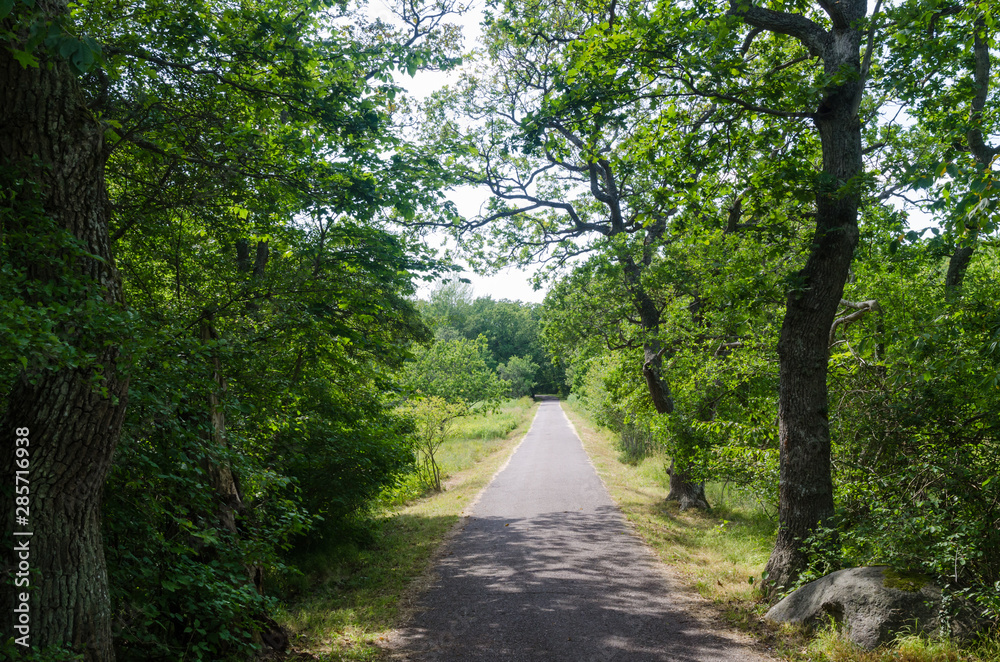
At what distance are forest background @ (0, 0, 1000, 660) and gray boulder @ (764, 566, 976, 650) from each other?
313mm

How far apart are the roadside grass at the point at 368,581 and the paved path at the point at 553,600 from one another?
0.39 m

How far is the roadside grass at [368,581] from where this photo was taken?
21.0 feet

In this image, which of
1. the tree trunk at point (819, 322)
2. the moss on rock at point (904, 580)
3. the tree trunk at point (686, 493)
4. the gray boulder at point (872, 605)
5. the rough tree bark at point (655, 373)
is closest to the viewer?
the gray boulder at point (872, 605)

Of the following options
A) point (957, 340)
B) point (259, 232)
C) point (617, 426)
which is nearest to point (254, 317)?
point (259, 232)

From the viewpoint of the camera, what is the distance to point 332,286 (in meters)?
7.32

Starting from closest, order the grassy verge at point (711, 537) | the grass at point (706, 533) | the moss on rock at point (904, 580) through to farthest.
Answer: the moss on rock at point (904, 580), the grassy verge at point (711, 537), the grass at point (706, 533)

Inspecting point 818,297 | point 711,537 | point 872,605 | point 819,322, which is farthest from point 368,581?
point 818,297

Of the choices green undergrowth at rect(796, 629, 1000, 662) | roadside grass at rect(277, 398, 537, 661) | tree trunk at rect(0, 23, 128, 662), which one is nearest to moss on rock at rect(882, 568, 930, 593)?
green undergrowth at rect(796, 629, 1000, 662)

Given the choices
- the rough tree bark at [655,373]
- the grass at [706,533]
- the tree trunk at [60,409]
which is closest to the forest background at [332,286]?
the tree trunk at [60,409]

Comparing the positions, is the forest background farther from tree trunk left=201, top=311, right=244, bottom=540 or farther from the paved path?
the paved path

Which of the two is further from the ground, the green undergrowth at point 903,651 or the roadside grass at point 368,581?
the green undergrowth at point 903,651

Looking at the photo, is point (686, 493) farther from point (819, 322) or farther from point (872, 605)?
point (872, 605)

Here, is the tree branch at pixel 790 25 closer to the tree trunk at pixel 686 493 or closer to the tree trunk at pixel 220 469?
the tree trunk at pixel 220 469

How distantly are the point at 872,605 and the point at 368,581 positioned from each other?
21.7 feet
